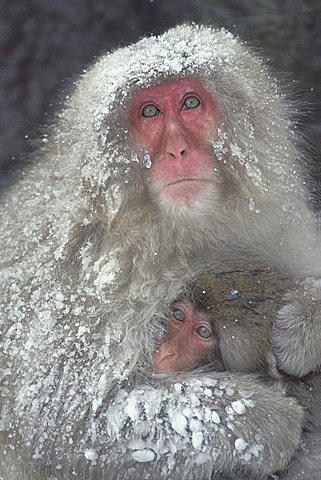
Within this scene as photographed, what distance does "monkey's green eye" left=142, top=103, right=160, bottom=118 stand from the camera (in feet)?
8.83

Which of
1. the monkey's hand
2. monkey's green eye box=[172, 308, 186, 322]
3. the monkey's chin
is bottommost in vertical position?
the monkey's hand

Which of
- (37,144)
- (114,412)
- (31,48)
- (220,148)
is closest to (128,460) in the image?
(114,412)

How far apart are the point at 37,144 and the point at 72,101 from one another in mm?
220

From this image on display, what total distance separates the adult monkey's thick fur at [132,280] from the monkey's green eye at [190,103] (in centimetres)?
6

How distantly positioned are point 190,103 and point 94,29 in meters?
1.54

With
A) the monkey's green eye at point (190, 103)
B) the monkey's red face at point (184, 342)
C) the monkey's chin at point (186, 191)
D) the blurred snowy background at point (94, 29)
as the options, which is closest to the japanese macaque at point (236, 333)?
the monkey's red face at point (184, 342)

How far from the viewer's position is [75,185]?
269 cm

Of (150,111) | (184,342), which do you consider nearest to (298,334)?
(184,342)

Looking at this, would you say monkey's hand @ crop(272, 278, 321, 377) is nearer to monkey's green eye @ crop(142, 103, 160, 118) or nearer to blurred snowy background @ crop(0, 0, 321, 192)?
monkey's green eye @ crop(142, 103, 160, 118)

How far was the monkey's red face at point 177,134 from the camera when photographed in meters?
2.61

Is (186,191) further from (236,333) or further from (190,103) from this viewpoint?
(236,333)

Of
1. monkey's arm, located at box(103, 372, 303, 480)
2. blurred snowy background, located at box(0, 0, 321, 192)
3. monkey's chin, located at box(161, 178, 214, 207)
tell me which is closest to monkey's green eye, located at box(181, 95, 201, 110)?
monkey's chin, located at box(161, 178, 214, 207)

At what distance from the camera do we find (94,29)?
4.11 meters

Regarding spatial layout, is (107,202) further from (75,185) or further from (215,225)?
(215,225)
